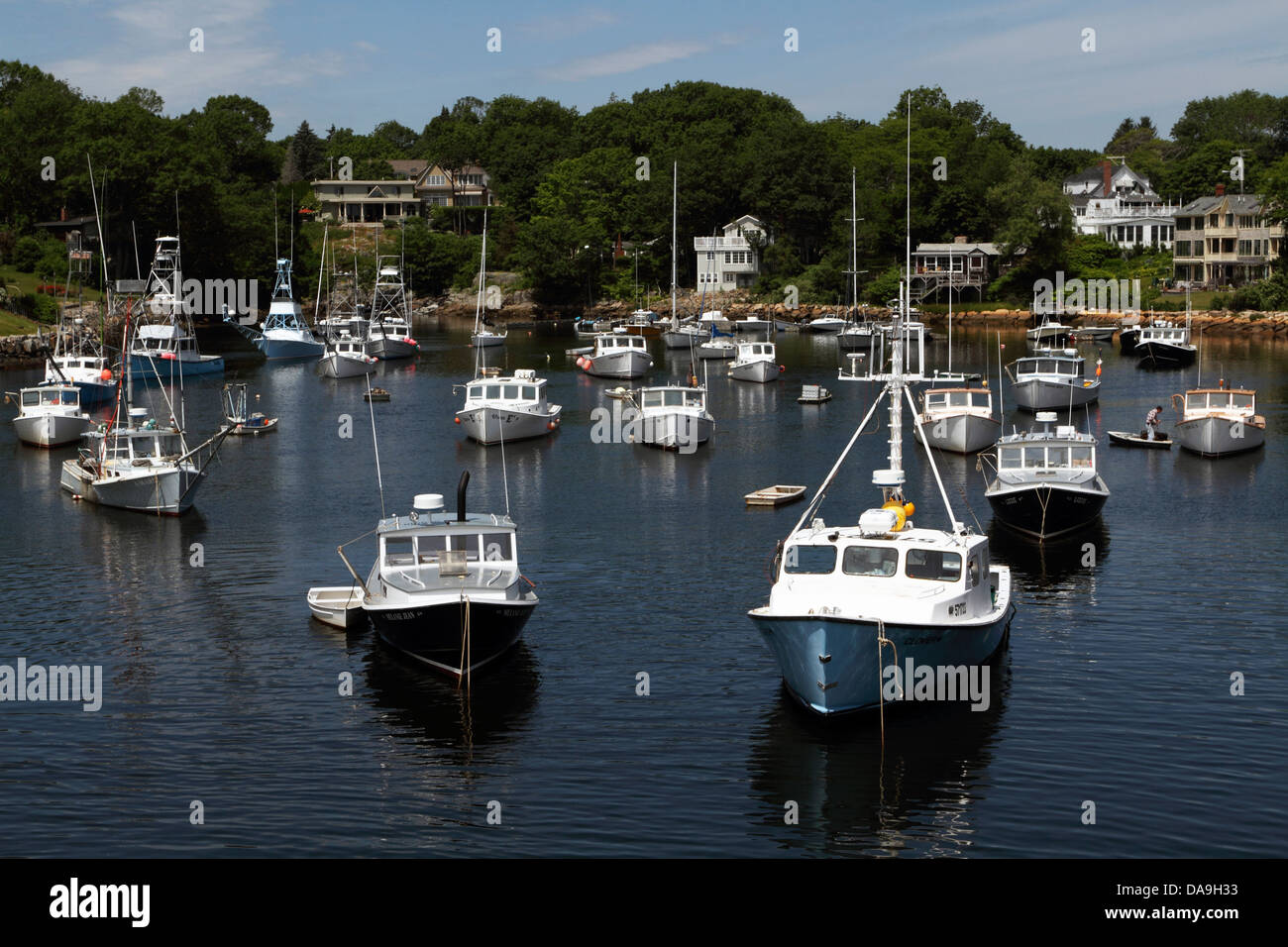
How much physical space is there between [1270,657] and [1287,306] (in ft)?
415

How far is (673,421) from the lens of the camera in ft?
246

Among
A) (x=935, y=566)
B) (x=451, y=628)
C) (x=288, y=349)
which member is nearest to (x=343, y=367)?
(x=288, y=349)

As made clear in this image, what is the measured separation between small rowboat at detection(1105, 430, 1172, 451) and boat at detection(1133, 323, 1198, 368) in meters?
43.5

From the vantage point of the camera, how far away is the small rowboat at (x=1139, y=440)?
73312 millimetres

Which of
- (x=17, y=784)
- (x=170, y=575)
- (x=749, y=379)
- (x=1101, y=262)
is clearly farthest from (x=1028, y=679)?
(x=1101, y=262)

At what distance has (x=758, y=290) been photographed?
626 ft

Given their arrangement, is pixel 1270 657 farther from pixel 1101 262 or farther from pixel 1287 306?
pixel 1101 262

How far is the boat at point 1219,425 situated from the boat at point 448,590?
44.2 metres

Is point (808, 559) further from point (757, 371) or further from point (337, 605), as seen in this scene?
point (757, 371)

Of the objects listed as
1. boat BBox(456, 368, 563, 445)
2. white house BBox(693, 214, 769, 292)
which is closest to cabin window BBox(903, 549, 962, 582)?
boat BBox(456, 368, 563, 445)

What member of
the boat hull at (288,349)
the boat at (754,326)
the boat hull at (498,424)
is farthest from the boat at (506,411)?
the boat at (754,326)

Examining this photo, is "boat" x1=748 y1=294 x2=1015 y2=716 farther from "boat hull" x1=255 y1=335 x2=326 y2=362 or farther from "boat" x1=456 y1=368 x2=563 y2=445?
"boat hull" x1=255 y1=335 x2=326 y2=362

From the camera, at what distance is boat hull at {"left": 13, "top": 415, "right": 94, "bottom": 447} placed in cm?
7669

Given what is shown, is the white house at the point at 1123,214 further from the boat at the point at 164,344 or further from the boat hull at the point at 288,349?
the boat at the point at 164,344
